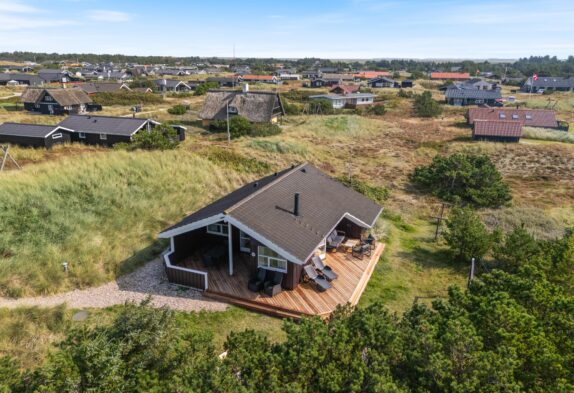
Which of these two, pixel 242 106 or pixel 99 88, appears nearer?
pixel 242 106

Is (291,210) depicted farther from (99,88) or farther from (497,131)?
(99,88)

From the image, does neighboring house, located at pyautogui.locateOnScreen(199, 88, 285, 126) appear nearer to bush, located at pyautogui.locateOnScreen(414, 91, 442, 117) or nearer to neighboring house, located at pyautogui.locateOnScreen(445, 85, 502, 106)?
bush, located at pyautogui.locateOnScreen(414, 91, 442, 117)

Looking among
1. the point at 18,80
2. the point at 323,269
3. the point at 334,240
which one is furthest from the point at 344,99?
the point at 18,80

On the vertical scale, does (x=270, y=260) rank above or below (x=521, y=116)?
below

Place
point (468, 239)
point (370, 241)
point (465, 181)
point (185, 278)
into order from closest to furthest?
point (185, 278)
point (468, 239)
point (370, 241)
point (465, 181)

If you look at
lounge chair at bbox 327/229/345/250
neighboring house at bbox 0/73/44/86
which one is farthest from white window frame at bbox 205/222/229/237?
neighboring house at bbox 0/73/44/86

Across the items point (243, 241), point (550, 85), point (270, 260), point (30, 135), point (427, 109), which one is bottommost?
point (243, 241)

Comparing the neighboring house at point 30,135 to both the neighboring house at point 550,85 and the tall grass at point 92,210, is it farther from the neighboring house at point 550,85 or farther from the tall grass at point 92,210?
the neighboring house at point 550,85

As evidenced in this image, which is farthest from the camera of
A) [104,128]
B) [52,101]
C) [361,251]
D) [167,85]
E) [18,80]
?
[18,80]
